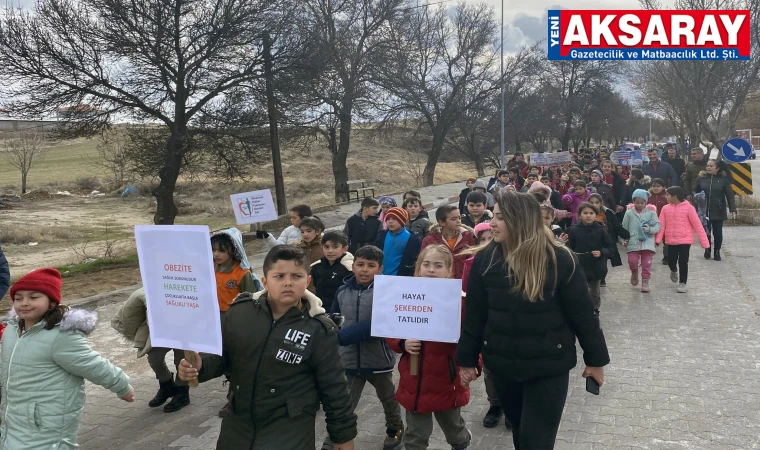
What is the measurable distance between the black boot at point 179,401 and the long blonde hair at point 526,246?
3.50m

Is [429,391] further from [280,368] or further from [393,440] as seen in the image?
[280,368]

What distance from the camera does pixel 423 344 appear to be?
3957 mm

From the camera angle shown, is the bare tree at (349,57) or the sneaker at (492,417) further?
the bare tree at (349,57)

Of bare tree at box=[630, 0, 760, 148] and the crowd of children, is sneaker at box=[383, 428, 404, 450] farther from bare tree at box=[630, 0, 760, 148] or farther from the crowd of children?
bare tree at box=[630, 0, 760, 148]

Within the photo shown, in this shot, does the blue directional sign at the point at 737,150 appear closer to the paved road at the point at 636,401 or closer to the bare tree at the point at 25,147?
the paved road at the point at 636,401

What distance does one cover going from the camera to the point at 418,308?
3832 millimetres

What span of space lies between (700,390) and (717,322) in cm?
259

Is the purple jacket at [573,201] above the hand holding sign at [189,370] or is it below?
below

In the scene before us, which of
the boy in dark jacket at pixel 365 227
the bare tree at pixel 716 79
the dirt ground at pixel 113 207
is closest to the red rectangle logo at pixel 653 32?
the bare tree at pixel 716 79

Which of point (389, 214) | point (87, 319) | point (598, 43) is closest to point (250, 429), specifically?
point (87, 319)

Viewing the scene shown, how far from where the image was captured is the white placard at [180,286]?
2.54 meters

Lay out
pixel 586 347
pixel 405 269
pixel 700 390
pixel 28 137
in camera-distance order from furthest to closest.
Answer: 1. pixel 28 137
2. pixel 405 269
3. pixel 700 390
4. pixel 586 347

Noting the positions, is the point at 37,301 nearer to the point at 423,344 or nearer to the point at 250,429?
the point at 250,429

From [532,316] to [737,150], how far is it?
1255 cm
